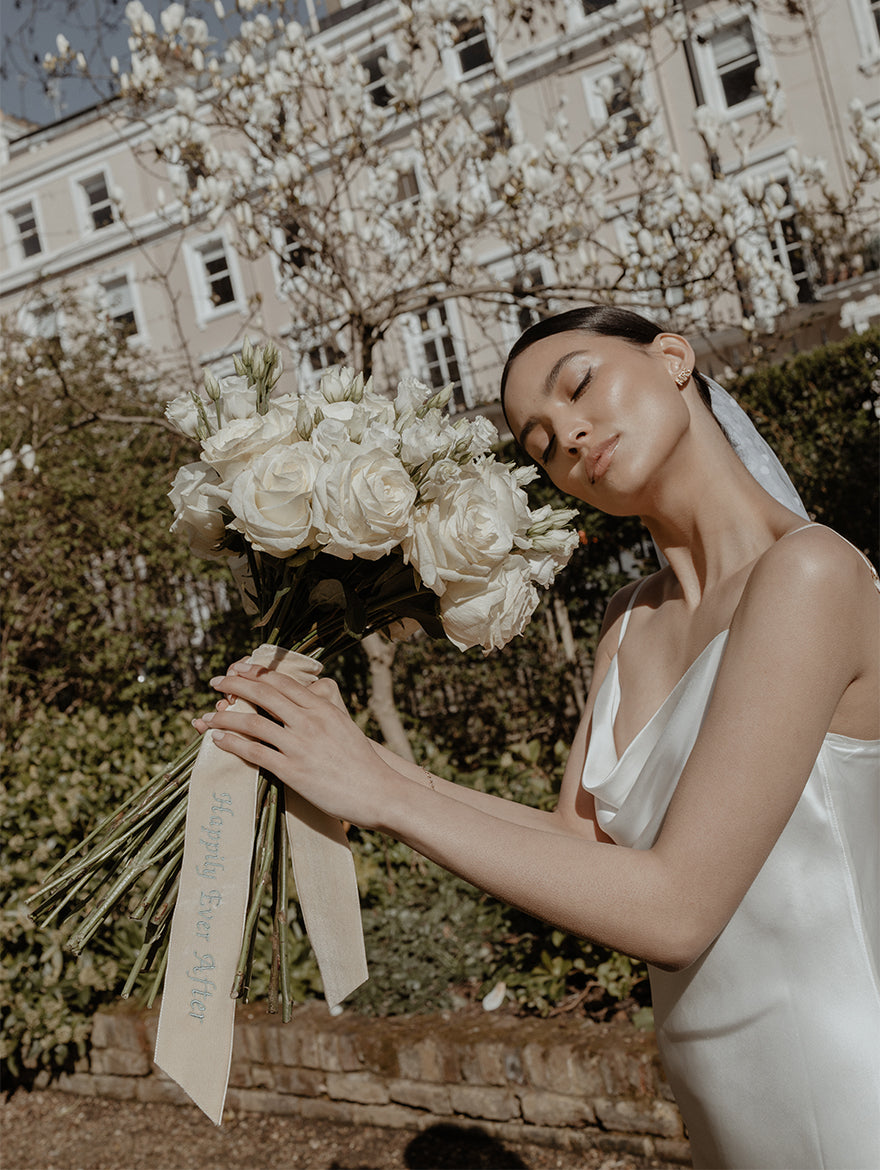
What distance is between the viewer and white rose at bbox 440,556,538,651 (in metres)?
1.56

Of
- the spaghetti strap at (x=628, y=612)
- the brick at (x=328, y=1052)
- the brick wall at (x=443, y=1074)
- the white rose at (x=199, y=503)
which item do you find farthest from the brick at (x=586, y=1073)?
the white rose at (x=199, y=503)

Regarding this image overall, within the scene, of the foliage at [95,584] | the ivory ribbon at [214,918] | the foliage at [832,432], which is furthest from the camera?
the foliage at [95,584]

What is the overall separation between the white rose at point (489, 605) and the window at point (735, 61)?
775 inches

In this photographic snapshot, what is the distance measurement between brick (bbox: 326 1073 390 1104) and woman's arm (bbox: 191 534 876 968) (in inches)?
106

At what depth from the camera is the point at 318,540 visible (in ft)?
4.88

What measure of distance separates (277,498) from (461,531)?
27 cm

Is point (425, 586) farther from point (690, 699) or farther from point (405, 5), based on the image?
point (405, 5)

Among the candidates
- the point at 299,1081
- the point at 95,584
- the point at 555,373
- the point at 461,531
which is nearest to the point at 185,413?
the point at 461,531

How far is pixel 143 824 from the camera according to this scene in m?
1.68

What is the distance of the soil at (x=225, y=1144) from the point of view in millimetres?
3367

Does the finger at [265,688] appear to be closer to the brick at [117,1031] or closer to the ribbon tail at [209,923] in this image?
the ribbon tail at [209,923]

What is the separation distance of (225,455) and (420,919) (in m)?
3.17

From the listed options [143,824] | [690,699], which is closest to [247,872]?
[143,824]

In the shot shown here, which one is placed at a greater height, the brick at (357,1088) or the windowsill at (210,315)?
the windowsill at (210,315)
